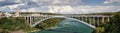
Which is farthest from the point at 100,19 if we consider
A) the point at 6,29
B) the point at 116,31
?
Answer: the point at 116,31

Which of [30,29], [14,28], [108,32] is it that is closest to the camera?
[108,32]

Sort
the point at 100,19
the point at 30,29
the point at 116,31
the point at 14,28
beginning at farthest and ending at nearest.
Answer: the point at 30,29
the point at 14,28
the point at 100,19
the point at 116,31

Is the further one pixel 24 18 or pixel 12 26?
pixel 24 18

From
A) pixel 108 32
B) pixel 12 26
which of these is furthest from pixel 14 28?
pixel 108 32

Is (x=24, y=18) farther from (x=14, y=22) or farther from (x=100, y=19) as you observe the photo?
(x=100, y=19)

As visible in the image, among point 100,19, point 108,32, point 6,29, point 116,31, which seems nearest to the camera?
point 116,31

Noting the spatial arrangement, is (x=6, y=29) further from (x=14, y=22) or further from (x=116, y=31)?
(x=116, y=31)
